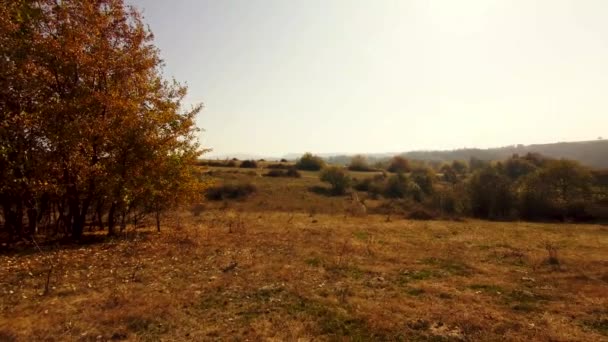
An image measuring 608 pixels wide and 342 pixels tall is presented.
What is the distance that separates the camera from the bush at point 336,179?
213 feet

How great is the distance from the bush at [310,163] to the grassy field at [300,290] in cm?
7103

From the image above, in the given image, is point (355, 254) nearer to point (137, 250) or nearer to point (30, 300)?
point (137, 250)

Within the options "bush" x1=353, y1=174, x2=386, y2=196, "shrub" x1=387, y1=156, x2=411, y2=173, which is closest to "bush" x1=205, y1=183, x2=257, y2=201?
"bush" x1=353, y1=174, x2=386, y2=196

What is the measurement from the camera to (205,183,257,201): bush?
2116 inches

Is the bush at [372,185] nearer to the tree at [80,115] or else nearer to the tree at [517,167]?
the tree at [517,167]

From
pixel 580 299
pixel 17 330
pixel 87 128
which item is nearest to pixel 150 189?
pixel 87 128

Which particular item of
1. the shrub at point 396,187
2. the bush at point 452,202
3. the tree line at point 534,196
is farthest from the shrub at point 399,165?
the bush at point 452,202

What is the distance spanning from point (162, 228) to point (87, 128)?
416 inches

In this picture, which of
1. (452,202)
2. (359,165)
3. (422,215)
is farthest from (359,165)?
(422,215)

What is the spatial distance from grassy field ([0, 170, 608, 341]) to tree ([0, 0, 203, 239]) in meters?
2.96

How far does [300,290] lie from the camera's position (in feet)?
39.2

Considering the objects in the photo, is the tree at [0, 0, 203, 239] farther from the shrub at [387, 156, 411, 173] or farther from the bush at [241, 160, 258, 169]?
the shrub at [387, 156, 411, 173]

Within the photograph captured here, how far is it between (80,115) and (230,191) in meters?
39.3

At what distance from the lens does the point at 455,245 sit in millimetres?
20984
